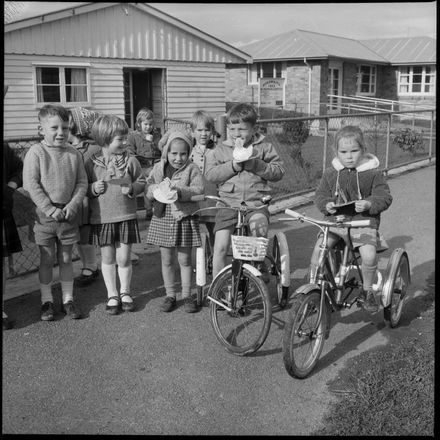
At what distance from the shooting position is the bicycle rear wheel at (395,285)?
4.35m

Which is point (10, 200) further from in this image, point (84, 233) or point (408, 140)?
point (408, 140)

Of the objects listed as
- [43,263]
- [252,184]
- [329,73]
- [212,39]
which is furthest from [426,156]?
[329,73]

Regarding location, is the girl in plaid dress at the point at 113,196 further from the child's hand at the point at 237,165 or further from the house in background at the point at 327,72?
the house in background at the point at 327,72

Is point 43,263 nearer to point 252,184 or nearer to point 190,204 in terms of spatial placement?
point 190,204

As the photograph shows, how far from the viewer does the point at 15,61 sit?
16.4m

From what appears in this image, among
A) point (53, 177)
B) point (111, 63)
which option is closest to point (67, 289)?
point (53, 177)

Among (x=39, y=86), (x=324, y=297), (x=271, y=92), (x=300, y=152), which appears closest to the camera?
(x=324, y=297)

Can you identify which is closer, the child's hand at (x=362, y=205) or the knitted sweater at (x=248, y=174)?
the child's hand at (x=362, y=205)

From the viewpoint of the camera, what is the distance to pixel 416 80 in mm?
34031

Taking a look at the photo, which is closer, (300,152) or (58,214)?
(58,214)

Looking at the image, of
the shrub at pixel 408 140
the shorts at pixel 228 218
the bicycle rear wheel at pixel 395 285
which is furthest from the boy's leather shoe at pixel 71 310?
the shrub at pixel 408 140

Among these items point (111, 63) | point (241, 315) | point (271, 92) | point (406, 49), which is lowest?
point (241, 315)

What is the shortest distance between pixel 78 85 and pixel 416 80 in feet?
76.3

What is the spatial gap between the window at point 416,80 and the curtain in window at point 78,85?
73.9ft
